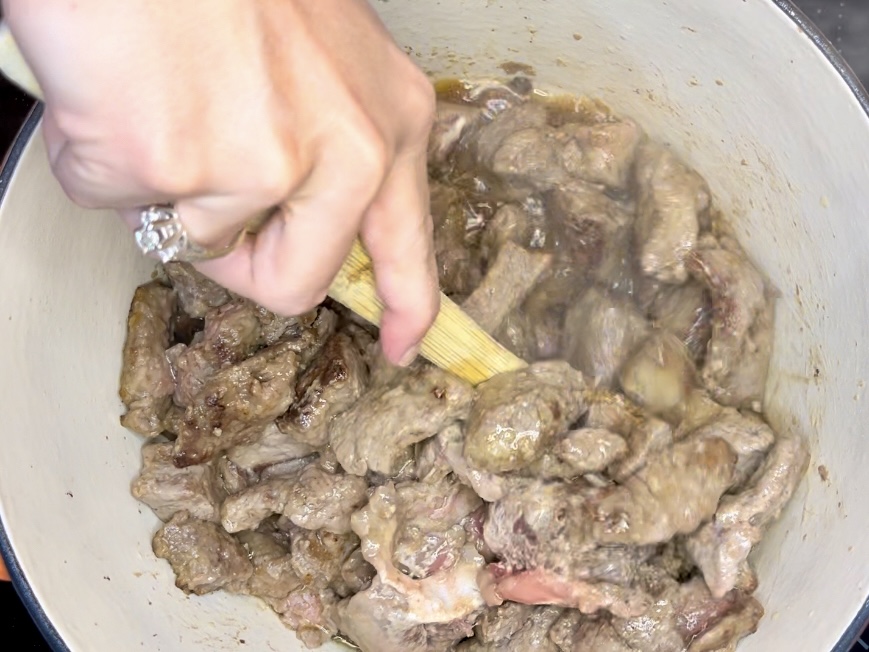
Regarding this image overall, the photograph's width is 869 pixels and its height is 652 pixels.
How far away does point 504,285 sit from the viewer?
1954mm

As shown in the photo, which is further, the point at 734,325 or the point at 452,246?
the point at 452,246

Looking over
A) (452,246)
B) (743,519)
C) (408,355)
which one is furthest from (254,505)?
(743,519)

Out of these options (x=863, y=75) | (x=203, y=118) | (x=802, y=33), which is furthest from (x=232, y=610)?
(x=863, y=75)

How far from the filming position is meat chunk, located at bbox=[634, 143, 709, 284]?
2.02 m

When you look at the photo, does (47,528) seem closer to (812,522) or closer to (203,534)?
(203,534)

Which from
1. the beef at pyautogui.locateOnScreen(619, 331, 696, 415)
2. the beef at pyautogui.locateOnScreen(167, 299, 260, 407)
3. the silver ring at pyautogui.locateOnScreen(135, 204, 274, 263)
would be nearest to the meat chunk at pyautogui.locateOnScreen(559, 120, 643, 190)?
the beef at pyautogui.locateOnScreen(619, 331, 696, 415)

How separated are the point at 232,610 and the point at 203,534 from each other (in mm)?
265

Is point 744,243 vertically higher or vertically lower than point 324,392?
higher

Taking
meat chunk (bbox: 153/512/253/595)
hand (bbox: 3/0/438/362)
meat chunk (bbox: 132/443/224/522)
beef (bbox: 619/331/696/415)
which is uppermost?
hand (bbox: 3/0/438/362)

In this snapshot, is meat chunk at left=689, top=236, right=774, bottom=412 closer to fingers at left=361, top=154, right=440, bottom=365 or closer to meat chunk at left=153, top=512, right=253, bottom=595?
fingers at left=361, top=154, right=440, bottom=365

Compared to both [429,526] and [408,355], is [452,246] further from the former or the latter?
[429,526]

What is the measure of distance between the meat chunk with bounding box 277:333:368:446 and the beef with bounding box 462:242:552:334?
1.07 ft

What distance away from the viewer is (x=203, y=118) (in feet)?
3.38

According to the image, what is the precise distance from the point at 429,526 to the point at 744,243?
1.13 m
